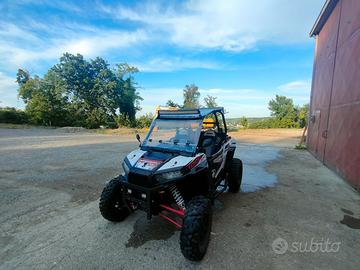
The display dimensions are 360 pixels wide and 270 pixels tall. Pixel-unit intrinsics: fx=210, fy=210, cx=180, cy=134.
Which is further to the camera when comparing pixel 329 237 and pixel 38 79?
pixel 38 79

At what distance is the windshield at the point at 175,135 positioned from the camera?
307 cm

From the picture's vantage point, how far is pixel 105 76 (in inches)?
1087

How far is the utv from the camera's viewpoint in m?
2.37

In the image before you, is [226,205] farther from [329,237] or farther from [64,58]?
[64,58]

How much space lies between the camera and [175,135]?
131 inches

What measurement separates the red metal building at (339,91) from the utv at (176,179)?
379 centimetres

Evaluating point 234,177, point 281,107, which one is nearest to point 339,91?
point 234,177

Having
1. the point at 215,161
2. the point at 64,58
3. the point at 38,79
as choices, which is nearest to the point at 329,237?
the point at 215,161

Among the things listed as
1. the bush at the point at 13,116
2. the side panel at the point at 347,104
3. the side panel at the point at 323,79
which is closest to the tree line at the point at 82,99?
the bush at the point at 13,116

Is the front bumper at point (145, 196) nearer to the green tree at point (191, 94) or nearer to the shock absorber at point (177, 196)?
the shock absorber at point (177, 196)

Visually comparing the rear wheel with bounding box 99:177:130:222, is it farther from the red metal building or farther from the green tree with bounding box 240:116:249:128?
the green tree with bounding box 240:116:249:128

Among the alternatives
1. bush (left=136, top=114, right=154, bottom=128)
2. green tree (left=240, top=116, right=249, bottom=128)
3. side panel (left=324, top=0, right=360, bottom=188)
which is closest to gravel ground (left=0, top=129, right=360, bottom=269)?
side panel (left=324, top=0, right=360, bottom=188)

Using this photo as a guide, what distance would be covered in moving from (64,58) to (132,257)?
101 feet

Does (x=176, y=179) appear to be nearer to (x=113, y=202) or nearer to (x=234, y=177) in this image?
(x=113, y=202)
